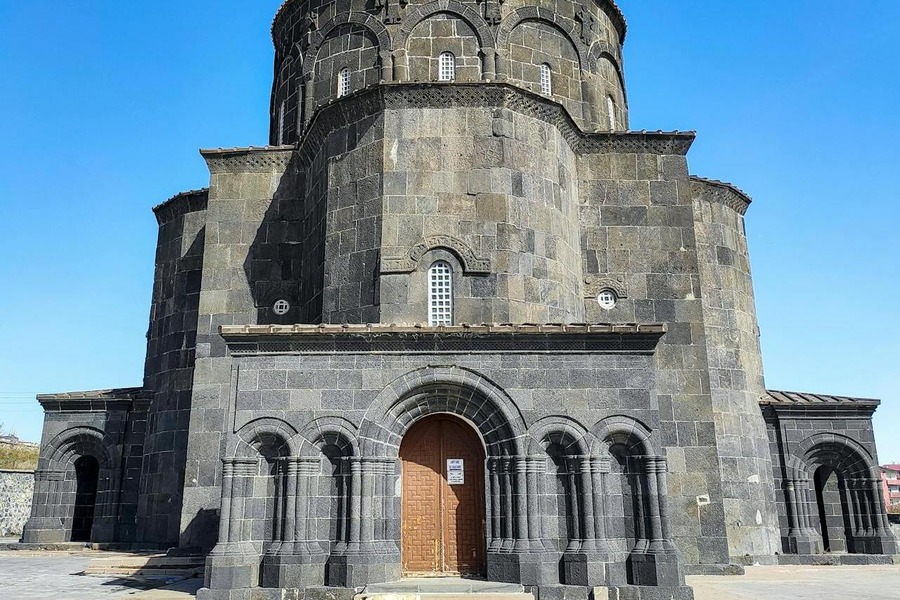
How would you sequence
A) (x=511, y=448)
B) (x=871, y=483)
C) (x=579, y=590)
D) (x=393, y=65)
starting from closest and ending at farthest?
1. (x=579, y=590)
2. (x=511, y=448)
3. (x=393, y=65)
4. (x=871, y=483)

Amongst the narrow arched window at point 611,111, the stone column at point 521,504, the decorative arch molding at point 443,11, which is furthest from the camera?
the narrow arched window at point 611,111

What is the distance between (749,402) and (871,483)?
377 centimetres

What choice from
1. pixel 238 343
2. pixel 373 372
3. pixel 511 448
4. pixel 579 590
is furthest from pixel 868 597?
pixel 238 343

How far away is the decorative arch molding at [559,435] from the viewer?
1296 centimetres

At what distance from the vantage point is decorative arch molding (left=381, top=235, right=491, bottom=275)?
16.0 metres

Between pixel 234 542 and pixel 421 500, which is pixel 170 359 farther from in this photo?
pixel 421 500

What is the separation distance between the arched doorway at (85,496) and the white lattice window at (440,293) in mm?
13247

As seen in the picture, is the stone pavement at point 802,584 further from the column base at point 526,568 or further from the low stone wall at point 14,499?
the low stone wall at point 14,499

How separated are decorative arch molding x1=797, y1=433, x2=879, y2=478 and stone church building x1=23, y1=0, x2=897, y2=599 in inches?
2.5

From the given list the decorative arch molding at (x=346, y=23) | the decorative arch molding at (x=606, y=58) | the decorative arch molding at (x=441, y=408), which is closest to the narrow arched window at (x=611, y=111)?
the decorative arch molding at (x=606, y=58)

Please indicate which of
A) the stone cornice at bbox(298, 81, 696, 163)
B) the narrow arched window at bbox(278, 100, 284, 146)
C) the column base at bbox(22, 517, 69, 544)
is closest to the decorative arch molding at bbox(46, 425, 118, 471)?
the column base at bbox(22, 517, 69, 544)

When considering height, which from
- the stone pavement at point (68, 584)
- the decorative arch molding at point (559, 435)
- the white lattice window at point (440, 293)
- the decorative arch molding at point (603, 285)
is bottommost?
the stone pavement at point (68, 584)

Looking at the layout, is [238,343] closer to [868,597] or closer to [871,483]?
[868,597]

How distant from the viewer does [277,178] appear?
19.8 meters
